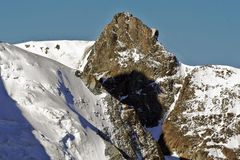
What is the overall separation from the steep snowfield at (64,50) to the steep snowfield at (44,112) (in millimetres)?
37373

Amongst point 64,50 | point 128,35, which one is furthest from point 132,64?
point 64,50

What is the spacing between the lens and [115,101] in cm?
7675

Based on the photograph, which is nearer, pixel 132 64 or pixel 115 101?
pixel 115 101

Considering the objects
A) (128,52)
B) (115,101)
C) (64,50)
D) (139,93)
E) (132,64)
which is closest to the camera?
(115,101)

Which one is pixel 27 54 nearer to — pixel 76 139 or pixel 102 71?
pixel 76 139

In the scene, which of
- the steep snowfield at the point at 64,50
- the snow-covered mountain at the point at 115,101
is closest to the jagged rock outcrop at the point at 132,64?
the snow-covered mountain at the point at 115,101

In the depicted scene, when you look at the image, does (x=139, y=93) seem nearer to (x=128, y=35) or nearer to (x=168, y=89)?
(x=168, y=89)

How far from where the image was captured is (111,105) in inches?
2970

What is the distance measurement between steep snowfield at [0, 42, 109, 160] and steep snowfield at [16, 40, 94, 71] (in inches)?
1471

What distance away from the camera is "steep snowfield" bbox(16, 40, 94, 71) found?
369 feet

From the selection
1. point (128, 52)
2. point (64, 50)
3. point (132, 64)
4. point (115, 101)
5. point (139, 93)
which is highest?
point (128, 52)

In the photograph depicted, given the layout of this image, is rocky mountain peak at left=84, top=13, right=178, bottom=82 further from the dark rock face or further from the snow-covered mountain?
the dark rock face

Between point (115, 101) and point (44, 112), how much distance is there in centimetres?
1301

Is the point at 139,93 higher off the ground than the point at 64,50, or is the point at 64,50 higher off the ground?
the point at 139,93
